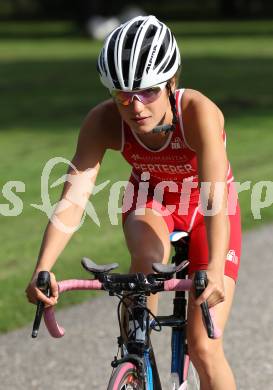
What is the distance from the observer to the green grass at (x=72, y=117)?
1040 centimetres

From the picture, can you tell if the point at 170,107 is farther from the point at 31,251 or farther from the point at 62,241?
the point at 31,251

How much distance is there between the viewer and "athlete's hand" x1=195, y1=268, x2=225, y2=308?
394 centimetres

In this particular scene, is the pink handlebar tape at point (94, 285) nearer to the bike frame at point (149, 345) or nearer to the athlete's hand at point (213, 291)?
the athlete's hand at point (213, 291)

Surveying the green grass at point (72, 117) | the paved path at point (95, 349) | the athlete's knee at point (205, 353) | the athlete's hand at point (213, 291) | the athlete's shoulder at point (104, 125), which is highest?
the athlete's shoulder at point (104, 125)

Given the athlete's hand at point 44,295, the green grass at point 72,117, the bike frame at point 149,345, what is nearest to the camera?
the athlete's hand at point 44,295

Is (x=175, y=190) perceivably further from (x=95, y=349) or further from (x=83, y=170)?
(x=95, y=349)

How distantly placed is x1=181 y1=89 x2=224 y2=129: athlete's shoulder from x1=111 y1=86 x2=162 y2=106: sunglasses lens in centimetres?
27

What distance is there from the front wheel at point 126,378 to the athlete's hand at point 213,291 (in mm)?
387

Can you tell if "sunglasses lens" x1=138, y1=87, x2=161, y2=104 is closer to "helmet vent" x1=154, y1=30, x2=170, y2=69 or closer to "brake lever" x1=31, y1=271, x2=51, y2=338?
"helmet vent" x1=154, y1=30, x2=170, y2=69

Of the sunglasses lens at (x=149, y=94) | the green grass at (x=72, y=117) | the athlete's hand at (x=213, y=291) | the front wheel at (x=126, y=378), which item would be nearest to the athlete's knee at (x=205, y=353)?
the front wheel at (x=126, y=378)

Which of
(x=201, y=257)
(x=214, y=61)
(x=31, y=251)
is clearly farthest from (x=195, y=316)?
(x=214, y=61)

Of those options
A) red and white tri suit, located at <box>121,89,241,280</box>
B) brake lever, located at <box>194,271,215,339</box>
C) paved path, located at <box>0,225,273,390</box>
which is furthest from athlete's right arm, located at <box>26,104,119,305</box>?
paved path, located at <box>0,225,273,390</box>

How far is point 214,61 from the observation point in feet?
111

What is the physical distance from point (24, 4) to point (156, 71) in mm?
67408
